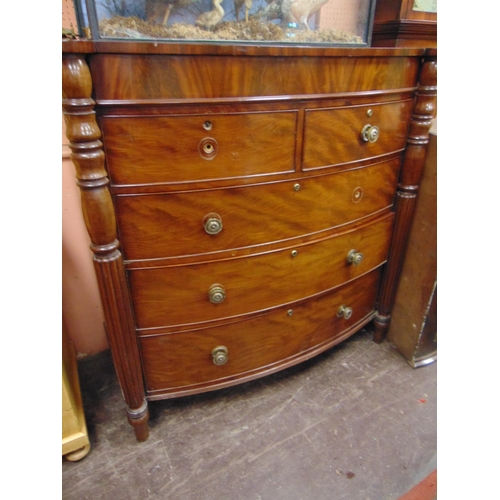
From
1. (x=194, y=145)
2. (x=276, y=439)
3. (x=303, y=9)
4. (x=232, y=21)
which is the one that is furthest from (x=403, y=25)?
(x=276, y=439)

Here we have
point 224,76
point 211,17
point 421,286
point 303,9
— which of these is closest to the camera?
point 224,76

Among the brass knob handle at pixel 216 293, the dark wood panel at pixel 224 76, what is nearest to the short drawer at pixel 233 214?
the brass knob handle at pixel 216 293

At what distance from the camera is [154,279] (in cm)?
98

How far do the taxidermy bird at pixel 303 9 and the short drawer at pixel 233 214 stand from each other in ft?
1.45

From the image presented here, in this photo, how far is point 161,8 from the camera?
889 mm

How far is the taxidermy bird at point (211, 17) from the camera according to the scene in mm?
920

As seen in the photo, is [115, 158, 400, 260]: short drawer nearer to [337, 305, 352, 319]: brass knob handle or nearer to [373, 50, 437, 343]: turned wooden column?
[373, 50, 437, 343]: turned wooden column

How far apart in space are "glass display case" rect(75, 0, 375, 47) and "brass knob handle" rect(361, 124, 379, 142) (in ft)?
0.82

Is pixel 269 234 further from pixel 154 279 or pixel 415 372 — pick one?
pixel 415 372

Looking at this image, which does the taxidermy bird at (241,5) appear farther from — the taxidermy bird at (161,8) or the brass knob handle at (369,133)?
the brass knob handle at (369,133)

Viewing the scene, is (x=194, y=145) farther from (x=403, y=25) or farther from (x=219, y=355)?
→ (x=403, y=25)

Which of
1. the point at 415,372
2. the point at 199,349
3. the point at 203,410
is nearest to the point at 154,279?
the point at 199,349

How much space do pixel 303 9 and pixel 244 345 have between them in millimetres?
1007

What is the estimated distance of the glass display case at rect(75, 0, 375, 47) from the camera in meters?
0.84
